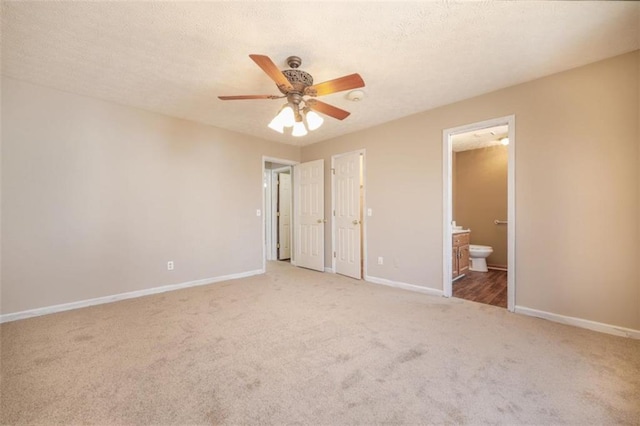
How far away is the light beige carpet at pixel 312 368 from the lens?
4.83 feet

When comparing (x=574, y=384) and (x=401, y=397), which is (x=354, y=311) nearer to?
(x=401, y=397)

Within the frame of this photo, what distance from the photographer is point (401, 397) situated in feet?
5.19

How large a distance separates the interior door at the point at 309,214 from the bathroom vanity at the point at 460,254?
2.16 metres

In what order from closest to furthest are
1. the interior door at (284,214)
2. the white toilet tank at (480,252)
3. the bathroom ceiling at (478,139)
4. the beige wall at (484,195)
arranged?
the bathroom ceiling at (478,139) < the white toilet tank at (480,252) < the beige wall at (484,195) < the interior door at (284,214)

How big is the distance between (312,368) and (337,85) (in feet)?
6.78

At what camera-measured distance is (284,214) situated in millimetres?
6250

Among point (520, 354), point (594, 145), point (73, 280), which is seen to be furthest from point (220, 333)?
point (594, 145)

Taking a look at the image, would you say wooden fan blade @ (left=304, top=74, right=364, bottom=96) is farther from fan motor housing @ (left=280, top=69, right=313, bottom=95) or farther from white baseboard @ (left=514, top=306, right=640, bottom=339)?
white baseboard @ (left=514, top=306, right=640, bottom=339)

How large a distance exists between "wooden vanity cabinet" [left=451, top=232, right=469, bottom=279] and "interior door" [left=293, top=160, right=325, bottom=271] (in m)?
2.16

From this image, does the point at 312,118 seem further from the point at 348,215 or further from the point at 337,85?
the point at 348,215

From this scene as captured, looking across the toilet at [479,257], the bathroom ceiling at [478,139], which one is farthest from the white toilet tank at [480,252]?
the bathroom ceiling at [478,139]

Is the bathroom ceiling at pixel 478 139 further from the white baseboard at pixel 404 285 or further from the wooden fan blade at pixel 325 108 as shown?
the wooden fan blade at pixel 325 108

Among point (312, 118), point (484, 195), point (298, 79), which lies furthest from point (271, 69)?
point (484, 195)

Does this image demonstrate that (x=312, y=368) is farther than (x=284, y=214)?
No
